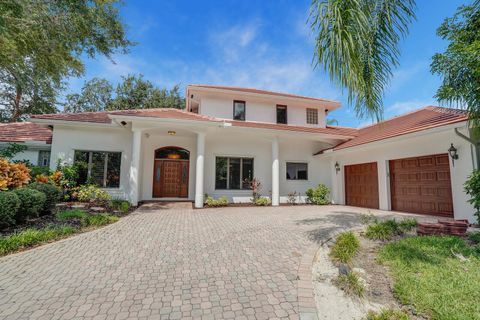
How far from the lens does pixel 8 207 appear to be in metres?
5.50

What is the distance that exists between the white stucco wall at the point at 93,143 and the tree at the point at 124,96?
15.6m

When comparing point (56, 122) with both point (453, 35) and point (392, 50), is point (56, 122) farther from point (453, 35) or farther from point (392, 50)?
point (453, 35)

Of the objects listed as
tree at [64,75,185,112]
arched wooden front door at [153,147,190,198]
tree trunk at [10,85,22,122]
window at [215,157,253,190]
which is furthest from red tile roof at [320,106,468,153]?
tree trunk at [10,85,22,122]

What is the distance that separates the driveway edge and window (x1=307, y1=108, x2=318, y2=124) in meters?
12.1

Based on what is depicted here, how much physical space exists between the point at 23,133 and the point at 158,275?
1534 cm

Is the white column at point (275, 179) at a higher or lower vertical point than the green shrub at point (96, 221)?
higher

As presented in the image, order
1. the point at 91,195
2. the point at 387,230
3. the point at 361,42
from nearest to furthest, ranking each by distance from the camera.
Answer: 1. the point at 361,42
2. the point at 387,230
3. the point at 91,195

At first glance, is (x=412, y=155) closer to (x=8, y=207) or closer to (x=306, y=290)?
(x=306, y=290)

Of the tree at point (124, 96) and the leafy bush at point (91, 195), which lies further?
the tree at point (124, 96)

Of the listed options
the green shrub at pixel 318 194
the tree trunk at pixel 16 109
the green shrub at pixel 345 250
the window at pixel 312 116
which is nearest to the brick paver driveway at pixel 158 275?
the green shrub at pixel 345 250

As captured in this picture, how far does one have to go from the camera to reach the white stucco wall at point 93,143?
11.3m

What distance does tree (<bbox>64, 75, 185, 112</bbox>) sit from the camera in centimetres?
2692

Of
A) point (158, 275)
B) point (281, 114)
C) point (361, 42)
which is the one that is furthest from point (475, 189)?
point (281, 114)

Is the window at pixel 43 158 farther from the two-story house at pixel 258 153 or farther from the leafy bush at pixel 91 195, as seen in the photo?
the leafy bush at pixel 91 195
